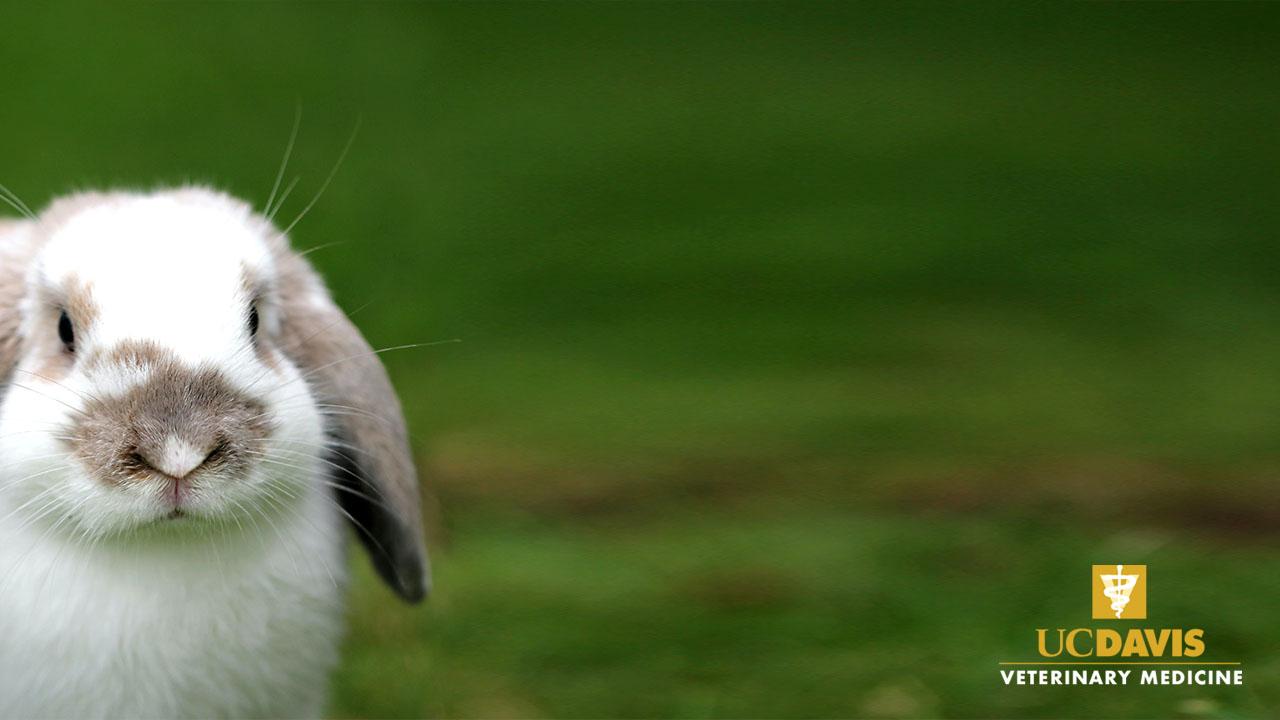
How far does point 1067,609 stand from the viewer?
3574 millimetres

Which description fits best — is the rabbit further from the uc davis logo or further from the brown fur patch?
the uc davis logo

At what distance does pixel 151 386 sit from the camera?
221 cm


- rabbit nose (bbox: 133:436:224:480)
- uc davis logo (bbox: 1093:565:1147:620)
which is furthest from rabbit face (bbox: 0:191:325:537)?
uc davis logo (bbox: 1093:565:1147:620)

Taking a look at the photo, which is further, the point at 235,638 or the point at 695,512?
the point at 695,512

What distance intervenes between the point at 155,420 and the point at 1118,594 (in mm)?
2035

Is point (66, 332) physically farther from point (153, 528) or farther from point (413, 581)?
point (413, 581)

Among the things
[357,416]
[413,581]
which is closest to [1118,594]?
[413,581]

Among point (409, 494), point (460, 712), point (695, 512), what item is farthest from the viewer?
point (695, 512)

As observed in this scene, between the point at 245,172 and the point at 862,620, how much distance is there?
2.62 m

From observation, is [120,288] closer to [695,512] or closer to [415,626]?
[415,626]

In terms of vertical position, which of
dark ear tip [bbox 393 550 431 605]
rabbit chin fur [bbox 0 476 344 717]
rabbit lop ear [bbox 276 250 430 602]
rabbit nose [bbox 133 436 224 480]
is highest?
rabbit lop ear [bbox 276 250 430 602]

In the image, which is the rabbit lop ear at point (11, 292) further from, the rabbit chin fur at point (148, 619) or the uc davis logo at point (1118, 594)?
the uc davis logo at point (1118, 594)

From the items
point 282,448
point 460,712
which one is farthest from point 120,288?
point 460,712

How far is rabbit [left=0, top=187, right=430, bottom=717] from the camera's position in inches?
87.7
